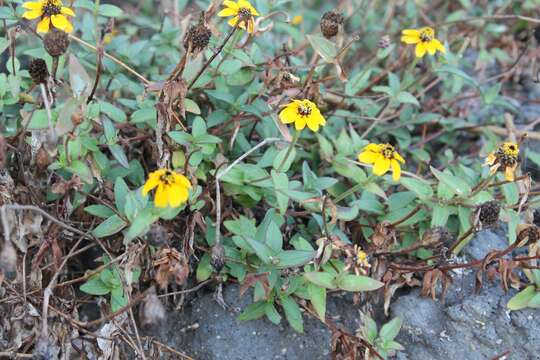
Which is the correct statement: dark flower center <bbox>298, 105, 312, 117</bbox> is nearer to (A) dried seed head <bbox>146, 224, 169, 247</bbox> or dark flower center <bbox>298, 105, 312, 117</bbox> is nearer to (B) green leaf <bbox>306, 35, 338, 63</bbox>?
(B) green leaf <bbox>306, 35, 338, 63</bbox>

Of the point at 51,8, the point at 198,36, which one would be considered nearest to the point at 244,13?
the point at 198,36

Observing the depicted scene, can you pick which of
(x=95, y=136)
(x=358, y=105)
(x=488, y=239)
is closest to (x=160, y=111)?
(x=95, y=136)

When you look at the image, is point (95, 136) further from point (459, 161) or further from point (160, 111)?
point (459, 161)

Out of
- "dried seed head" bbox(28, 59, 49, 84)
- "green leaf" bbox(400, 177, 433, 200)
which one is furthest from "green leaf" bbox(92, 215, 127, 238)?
"green leaf" bbox(400, 177, 433, 200)

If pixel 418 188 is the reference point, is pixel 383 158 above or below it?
above

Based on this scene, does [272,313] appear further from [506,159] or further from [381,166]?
[506,159]

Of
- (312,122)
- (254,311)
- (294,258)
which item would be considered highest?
(312,122)

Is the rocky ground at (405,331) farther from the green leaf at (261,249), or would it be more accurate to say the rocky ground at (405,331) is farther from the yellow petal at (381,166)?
the yellow petal at (381,166)
